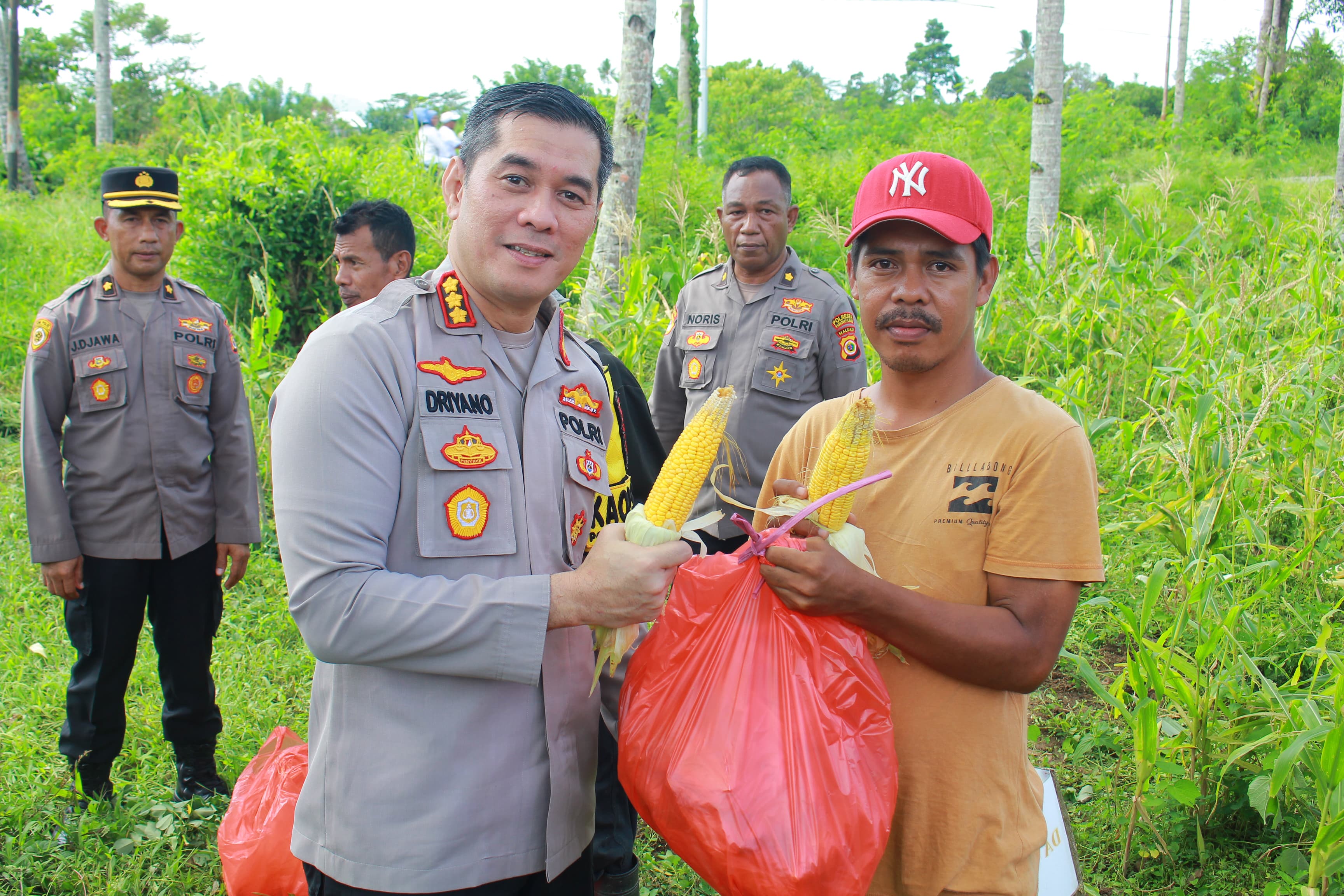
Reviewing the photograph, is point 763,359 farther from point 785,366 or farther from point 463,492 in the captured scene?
point 463,492

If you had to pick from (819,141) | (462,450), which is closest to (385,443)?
(462,450)

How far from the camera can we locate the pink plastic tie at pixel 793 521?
4.77 ft

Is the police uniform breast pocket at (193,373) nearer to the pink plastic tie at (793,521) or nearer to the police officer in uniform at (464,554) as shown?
the police officer in uniform at (464,554)

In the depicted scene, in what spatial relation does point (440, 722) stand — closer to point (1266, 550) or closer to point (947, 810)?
point (947, 810)

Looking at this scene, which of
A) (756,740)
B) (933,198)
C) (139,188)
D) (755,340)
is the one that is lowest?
(756,740)

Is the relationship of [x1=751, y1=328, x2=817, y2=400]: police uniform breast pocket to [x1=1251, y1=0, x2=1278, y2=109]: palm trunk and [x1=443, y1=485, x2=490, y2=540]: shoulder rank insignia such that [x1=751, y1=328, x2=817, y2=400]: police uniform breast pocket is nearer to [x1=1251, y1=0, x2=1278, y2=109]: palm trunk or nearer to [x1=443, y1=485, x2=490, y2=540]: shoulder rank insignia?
[x1=443, y1=485, x2=490, y2=540]: shoulder rank insignia

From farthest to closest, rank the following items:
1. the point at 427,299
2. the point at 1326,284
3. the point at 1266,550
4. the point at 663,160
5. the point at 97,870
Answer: the point at 663,160 → the point at 1326,284 → the point at 1266,550 → the point at 97,870 → the point at 427,299

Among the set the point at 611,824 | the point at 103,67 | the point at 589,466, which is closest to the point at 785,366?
the point at 611,824

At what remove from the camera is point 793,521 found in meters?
1.47

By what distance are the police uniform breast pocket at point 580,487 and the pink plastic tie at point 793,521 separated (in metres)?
0.35

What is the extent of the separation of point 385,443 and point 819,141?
18.2m

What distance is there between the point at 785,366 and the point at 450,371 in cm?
252

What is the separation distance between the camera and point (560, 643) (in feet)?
Result: 5.23

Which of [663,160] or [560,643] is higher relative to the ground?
[663,160]
